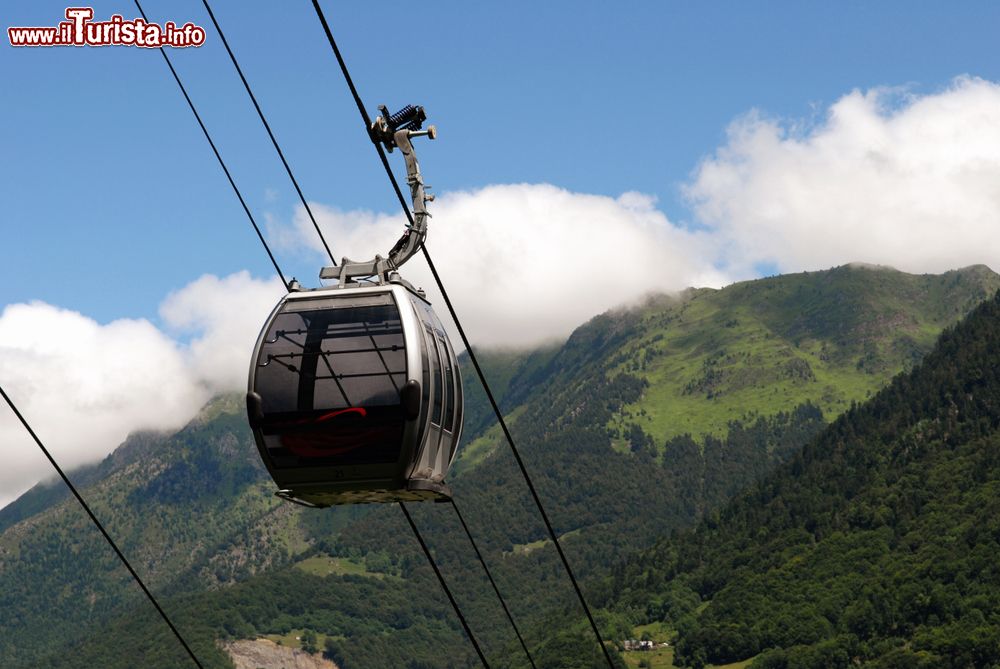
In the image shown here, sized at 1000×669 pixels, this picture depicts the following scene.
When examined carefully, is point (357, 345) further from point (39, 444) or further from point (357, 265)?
point (39, 444)

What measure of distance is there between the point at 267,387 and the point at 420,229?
3827mm

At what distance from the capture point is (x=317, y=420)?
2286 centimetres

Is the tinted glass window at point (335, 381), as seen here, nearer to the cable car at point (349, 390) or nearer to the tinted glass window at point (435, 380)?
the cable car at point (349, 390)

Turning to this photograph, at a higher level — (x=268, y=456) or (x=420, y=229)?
(x=420, y=229)

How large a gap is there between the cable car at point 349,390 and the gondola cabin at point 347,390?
0.02 metres

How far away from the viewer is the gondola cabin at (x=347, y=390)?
22.6 metres

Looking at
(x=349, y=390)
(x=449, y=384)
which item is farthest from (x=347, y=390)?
(x=449, y=384)

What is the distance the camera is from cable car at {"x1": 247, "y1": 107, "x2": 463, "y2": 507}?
2259 centimetres

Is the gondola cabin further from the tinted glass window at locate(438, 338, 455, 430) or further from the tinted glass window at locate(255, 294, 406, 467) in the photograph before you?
the tinted glass window at locate(438, 338, 455, 430)

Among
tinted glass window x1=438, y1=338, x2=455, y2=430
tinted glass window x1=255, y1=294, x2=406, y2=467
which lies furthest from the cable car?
tinted glass window x1=438, y1=338, x2=455, y2=430

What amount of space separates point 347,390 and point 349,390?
6 centimetres

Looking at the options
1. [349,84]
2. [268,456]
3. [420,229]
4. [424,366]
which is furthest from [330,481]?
[349,84]

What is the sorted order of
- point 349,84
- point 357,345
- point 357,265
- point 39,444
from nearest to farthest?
point 349,84 < point 39,444 < point 357,345 < point 357,265

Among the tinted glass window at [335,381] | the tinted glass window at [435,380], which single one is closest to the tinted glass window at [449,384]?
the tinted glass window at [435,380]
